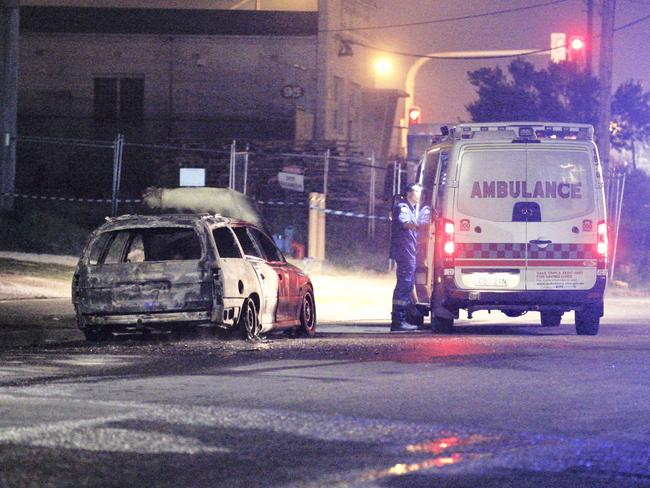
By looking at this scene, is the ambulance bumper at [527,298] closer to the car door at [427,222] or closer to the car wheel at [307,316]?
the car door at [427,222]

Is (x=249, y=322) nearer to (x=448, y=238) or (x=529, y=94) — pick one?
(x=448, y=238)

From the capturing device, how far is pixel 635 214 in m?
46.6

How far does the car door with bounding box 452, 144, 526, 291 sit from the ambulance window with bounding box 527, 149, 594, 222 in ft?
0.49

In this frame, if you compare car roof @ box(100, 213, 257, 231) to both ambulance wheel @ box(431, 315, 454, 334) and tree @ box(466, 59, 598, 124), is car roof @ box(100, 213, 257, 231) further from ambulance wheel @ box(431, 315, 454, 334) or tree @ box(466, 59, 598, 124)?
tree @ box(466, 59, 598, 124)

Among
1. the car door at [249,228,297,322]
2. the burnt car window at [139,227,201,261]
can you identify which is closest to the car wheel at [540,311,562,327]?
the car door at [249,228,297,322]

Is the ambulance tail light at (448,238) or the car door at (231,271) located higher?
the ambulance tail light at (448,238)

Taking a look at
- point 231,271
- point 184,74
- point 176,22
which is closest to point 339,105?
point 184,74

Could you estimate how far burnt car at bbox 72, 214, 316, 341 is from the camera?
14141 millimetres

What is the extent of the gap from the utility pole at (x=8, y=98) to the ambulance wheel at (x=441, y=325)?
607 inches

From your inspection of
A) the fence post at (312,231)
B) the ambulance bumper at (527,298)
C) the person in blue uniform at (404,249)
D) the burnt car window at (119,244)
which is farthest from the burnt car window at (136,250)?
the fence post at (312,231)

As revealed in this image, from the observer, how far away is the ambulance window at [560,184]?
52.2 feet

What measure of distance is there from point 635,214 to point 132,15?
58.9 feet

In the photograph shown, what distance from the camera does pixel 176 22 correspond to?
45.7 meters

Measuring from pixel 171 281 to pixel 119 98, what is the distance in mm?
32073
